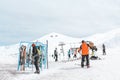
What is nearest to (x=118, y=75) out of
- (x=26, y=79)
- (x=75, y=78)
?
(x=75, y=78)

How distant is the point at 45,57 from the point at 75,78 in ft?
29.3

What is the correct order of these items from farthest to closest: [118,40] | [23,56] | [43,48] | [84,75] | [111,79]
Result: [118,40] < [43,48] < [23,56] < [84,75] < [111,79]

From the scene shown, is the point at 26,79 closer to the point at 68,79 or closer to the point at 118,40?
the point at 68,79

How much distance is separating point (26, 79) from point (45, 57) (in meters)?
8.36

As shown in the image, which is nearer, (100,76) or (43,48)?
(100,76)

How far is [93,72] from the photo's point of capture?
63.9 ft

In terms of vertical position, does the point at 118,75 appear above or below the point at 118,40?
below

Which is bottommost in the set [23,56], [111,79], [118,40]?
[111,79]

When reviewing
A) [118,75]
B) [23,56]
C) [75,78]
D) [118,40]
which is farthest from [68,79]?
[118,40]

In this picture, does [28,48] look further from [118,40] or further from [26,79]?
[118,40]

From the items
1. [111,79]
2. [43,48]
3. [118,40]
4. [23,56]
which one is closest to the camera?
[111,79]

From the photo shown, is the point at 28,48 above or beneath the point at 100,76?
above

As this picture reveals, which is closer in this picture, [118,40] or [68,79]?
[68,79]

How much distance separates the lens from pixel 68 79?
57.4 feet
